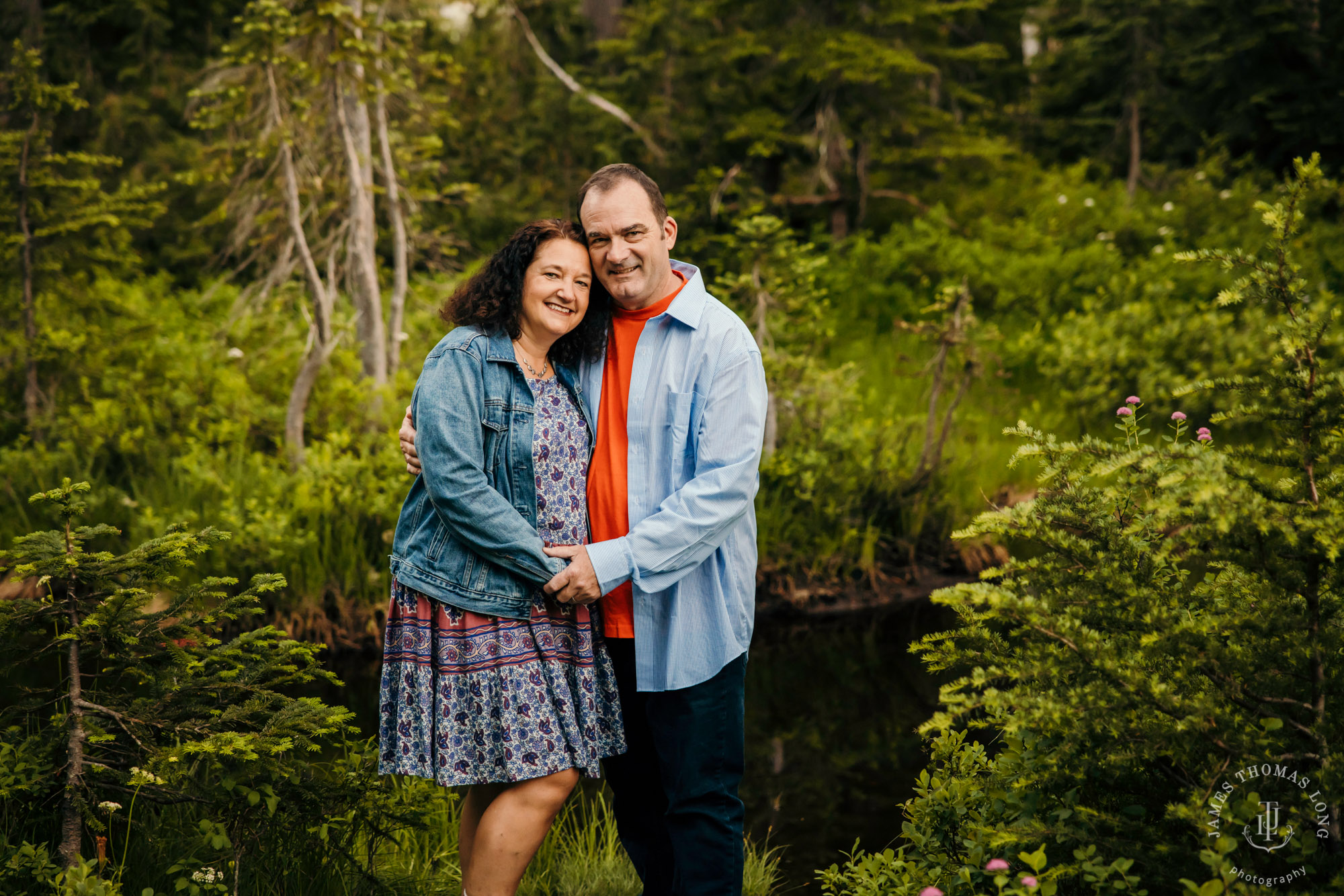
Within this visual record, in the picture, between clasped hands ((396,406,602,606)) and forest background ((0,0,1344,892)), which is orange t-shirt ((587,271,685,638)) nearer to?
clasped hands ((396,406,602,606))

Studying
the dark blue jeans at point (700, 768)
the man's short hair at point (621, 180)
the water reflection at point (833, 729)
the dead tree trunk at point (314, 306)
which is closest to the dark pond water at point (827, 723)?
the water reflection at point (833, 729)

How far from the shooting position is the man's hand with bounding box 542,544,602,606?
7.50 ft

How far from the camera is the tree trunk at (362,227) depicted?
20.1 feet

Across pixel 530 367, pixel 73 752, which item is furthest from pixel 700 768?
pixel 73 752

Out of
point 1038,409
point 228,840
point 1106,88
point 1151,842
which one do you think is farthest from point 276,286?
point 1106,88

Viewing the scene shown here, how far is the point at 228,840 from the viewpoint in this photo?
2.27 meters

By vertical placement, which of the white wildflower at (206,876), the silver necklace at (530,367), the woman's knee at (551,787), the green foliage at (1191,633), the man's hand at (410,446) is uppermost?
the silver necklace at (530,367)

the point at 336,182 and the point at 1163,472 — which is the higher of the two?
the point at 336,182

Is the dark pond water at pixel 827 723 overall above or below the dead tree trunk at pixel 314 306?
below

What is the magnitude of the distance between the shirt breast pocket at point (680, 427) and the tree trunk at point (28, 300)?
5.35 m

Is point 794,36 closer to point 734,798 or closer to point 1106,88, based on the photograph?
point 1106,88

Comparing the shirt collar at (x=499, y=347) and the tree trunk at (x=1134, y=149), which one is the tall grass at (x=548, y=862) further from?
the tree trunk at (x=1134, y=149)

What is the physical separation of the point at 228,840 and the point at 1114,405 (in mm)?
7525

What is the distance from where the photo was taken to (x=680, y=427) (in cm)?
248
